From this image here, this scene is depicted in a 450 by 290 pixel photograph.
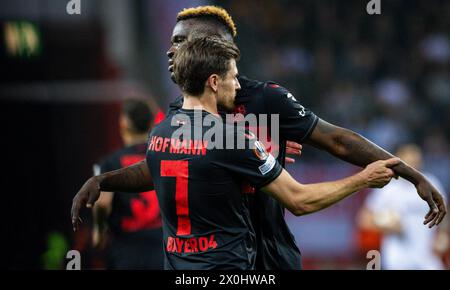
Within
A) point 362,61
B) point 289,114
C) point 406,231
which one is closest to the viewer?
point 289,114

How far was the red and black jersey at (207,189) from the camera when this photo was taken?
4.00 metres

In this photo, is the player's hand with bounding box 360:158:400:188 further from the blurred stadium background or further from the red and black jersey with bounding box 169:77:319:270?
the blurred stadium background

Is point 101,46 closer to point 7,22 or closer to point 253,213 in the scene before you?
point 7,22

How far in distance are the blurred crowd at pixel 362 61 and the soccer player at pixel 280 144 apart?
821 cm

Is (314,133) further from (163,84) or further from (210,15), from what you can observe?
(163,84)

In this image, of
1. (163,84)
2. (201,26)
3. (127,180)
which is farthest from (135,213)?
(163,84)

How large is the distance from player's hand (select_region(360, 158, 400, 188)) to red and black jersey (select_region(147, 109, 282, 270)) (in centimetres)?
45

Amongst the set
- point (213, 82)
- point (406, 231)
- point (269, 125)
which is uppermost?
point (213, 82)

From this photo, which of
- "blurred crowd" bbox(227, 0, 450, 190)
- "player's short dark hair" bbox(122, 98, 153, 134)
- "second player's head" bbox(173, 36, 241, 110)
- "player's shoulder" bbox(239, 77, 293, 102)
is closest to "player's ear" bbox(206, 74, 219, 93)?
"second player's head" bbox(173, 36, 241, 110)

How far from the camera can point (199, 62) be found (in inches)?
158

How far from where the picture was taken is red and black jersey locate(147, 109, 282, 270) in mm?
4000

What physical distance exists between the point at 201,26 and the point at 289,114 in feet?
2.35

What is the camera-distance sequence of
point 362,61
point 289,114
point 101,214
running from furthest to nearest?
1. point 362,61
2. point 101,214
3. point 289,114
